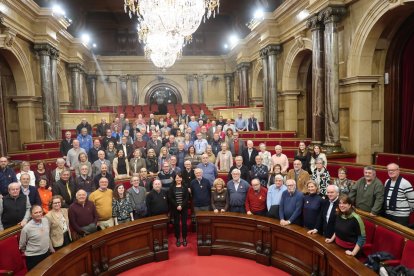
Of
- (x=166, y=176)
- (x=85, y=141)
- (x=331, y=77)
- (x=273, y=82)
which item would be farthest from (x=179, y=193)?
(x=273, y=82)

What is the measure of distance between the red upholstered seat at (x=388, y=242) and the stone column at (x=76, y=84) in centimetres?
1639

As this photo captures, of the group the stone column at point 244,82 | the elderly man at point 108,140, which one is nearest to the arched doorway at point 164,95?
the stone column at point 244,82

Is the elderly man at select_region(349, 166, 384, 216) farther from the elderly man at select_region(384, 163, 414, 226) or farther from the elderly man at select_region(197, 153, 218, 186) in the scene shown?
the elderly man at select_region(197, 153, 218, 186)

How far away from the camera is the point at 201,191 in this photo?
6062 millimetres

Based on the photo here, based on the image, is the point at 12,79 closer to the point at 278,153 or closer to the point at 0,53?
the point at 0,53

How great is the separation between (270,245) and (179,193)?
1841 mm

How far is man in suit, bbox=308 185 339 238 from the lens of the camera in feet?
13.9

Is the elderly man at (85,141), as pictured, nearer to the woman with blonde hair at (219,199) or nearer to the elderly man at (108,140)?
the elderly man at (108,140)

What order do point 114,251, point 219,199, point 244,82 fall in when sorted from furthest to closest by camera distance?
point 244,82 < point 219,199 < point 114,251

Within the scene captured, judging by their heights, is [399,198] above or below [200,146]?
below

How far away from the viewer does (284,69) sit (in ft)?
41.8

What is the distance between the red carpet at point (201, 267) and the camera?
504cm

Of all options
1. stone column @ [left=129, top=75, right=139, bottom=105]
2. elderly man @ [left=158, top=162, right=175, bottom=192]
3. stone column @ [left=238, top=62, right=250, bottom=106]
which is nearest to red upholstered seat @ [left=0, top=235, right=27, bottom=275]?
elderly man @ [left=158, top=162, right=175, bottom=192]

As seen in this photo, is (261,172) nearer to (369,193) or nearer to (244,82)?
(369,193)
